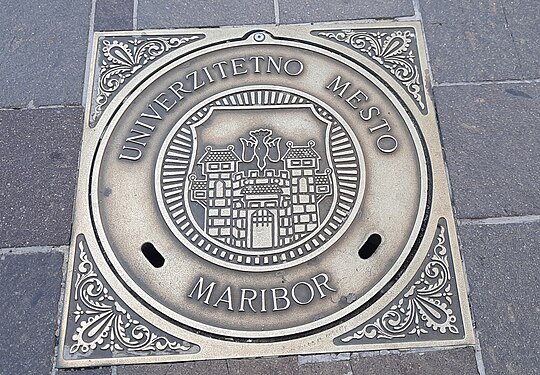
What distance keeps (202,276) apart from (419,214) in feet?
2.56

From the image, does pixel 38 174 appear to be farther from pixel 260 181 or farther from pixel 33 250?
pixel 260 181

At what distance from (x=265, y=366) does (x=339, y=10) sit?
1451mm

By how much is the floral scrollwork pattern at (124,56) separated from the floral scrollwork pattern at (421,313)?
1.28 metres

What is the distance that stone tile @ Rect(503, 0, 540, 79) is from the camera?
7.23 ft

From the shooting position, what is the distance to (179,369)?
1.76 m

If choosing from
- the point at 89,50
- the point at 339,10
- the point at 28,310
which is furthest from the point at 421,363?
the point at 89,50

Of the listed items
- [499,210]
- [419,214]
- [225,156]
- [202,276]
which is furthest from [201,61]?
[499,210]

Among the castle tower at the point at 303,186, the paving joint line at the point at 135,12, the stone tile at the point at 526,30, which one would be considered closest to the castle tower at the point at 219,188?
the castle tower at the point at 303,186

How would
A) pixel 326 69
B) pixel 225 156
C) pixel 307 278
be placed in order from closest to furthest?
Result: pixel 307 278, pixel 225 156, pixel 326 69

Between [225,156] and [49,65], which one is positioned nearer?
[225,156]

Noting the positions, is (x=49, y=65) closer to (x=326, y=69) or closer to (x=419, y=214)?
(x=326, y=69)

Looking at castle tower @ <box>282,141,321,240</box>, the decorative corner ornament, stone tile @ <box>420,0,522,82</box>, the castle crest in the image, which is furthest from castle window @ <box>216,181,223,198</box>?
stone tile @ <box>420,0,522,82</box>

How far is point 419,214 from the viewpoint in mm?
1943

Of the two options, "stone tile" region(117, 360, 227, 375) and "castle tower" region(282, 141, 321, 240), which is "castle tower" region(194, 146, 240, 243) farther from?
"stone tile" region(117, 360, 227, 375)
